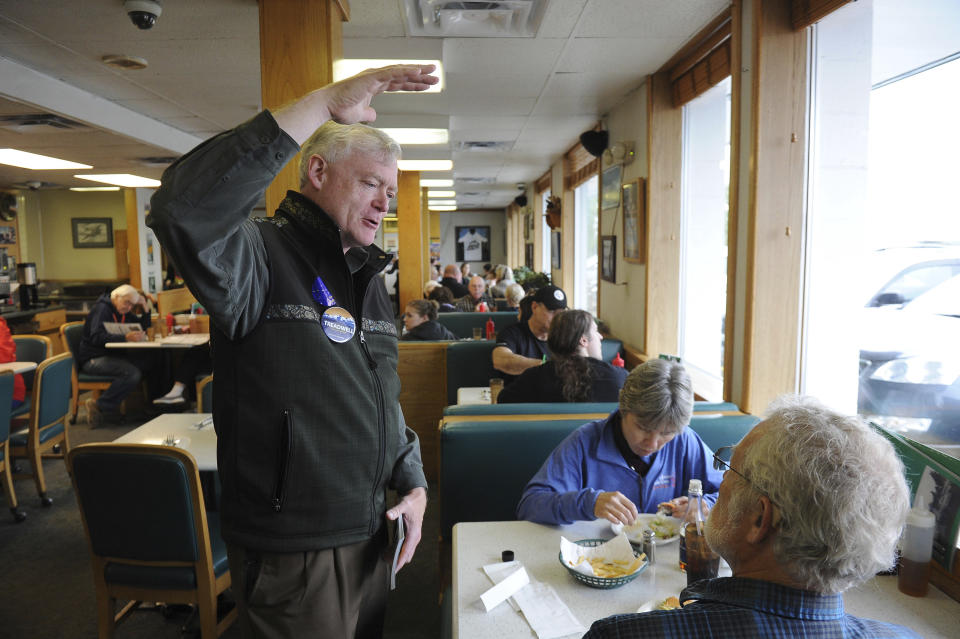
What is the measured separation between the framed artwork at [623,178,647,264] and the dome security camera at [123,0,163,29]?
3.45 meters

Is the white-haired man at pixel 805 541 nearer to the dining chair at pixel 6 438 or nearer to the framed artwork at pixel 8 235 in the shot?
the dining chair at pixel 6 438

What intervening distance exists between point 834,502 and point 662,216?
4.10 metres

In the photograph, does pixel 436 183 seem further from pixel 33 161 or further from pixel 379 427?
pixel 379 427

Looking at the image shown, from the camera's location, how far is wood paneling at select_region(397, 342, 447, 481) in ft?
15.9

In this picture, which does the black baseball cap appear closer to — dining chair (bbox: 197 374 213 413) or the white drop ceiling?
the white drop ceiling

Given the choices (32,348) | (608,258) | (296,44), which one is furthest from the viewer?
(608,258)

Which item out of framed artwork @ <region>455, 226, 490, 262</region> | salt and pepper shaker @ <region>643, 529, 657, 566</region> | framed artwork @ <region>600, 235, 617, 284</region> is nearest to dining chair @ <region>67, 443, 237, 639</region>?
salt and pepper shaker @ <region>643, 529, 657, 566</region>

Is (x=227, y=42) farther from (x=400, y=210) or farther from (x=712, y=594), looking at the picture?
(x=400, y=210)


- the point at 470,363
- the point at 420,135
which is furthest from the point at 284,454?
the point at 420,135

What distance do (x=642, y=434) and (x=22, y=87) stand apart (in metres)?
4.84

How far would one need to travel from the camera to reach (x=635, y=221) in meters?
5.11

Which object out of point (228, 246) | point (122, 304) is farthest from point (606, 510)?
point (122, 304)

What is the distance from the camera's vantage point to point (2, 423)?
3889 mm

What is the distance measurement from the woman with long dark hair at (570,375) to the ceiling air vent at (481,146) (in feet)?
16.5
